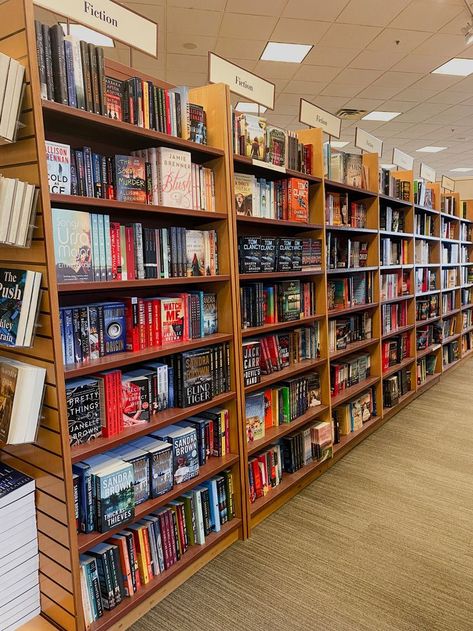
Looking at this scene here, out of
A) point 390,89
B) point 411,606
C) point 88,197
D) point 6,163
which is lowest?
point 411,606

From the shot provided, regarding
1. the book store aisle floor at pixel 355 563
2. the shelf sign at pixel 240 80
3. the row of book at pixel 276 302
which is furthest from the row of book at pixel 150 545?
the shelf sign at pixel 240 80

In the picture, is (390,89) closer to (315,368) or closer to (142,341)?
(315,368)

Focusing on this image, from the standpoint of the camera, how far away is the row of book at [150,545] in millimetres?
1669

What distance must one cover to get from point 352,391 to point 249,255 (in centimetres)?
162

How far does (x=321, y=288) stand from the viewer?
3.00 metres

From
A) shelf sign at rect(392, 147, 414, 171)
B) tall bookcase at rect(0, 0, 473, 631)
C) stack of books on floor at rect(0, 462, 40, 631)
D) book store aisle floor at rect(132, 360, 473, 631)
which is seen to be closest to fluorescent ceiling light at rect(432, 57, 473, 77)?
shelf sign at rect(392, 147, 414, 171)

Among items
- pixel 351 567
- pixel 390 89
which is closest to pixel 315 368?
pixel 351 567

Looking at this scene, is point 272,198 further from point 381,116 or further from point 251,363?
point 381,116

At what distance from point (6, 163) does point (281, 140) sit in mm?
1616

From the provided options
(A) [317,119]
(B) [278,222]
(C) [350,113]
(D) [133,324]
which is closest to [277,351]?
(B) [278,222]

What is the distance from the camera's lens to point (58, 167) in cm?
152

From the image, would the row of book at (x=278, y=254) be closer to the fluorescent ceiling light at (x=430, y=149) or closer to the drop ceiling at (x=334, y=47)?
the drop ceiling at (x=334, y=47)

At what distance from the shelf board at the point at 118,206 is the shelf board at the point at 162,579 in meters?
1.54

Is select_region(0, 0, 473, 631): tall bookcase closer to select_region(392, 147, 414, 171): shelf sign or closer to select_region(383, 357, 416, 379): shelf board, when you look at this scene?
select_region(383, 357, 416, 379): shelf board
